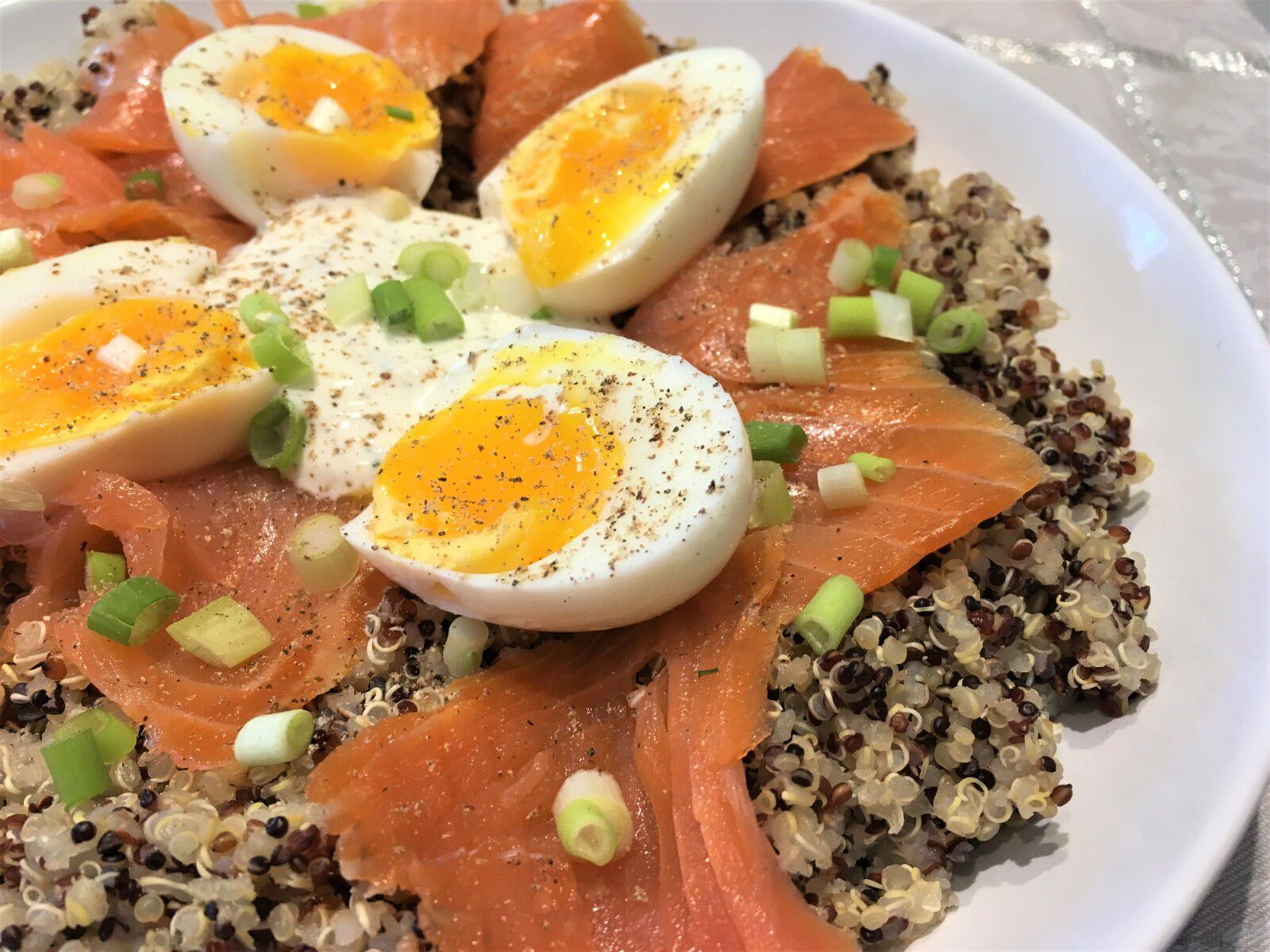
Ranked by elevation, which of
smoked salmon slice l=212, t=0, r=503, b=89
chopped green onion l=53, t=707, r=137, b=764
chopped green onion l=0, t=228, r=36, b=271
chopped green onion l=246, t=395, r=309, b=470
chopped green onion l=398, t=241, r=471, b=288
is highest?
smoked salmon slice l=212, t=0, r=503, b=89

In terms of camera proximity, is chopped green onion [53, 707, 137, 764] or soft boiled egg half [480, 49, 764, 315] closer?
chopped green onion [53, 707, 137, 764]

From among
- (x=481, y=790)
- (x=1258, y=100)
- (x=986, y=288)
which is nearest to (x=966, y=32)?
(x=1258, y=100)

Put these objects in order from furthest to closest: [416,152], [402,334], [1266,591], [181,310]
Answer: [416,152] → [402,334] → [181,310] → [1266,591]

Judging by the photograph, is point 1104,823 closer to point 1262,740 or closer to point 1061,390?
Answer: point 1262,740

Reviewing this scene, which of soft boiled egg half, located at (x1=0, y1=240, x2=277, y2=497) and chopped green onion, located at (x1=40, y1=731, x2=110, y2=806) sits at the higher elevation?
soft boiled egg half, located at (x1=0, y1=240, x2=277, y2=497)

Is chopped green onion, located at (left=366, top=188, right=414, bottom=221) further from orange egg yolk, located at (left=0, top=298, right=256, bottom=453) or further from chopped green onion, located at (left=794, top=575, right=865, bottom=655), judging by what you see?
chopped green onion, located at (left=794, top=575, right=865, bottom=655)

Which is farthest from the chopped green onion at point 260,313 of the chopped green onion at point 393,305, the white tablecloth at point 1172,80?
the white tablecloth at point 1172,80

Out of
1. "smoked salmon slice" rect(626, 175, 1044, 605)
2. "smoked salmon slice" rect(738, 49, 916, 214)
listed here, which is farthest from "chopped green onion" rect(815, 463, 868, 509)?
"smoked salmon slice" rect(738, 49, 916, 214)
